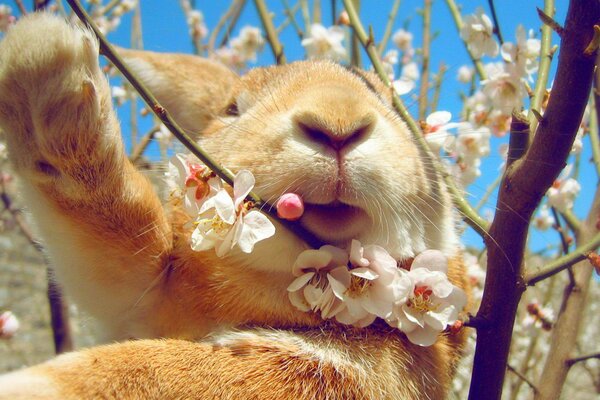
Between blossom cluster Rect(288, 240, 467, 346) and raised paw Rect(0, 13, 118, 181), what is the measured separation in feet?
2.63

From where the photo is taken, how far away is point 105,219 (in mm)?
2010

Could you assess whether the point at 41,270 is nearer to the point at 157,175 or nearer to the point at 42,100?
the point at 157,175

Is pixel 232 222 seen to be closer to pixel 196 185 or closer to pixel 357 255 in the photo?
pixel 196 185

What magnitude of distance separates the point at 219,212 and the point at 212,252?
0.57m

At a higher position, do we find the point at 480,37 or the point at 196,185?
the point at 480,37

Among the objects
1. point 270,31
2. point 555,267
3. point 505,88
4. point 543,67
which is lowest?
point 555,267

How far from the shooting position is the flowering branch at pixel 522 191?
1.28 m

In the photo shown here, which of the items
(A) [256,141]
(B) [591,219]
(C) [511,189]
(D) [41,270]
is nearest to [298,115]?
(A) [256,141]

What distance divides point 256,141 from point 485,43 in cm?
149

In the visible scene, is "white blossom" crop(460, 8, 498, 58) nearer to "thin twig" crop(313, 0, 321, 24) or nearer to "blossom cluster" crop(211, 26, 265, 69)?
"thin twig" crop(313, 0, 321, 24)

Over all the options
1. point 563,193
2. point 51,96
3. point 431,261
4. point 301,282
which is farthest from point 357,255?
point 563,193

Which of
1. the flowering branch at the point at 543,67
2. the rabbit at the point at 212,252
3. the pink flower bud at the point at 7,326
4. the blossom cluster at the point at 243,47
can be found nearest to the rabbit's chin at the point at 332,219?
the rabbit at the point at 212,252

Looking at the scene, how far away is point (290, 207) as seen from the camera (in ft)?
5.56

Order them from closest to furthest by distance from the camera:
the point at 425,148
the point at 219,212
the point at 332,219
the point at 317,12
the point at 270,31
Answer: the point at 219,212 → the point at 332,219 → the point at 425,148 → the point at 270,31 → the point at 317,12
